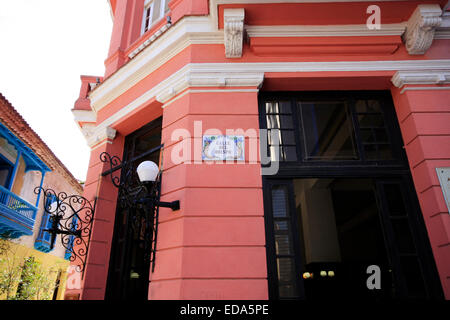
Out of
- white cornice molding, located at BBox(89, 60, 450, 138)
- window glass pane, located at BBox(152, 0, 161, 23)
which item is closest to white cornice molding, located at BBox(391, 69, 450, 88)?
white cornice molding, located at BBox(89, 60, 450, 138)

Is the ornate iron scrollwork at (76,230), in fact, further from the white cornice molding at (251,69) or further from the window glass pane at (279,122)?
the window glass pane at (279,122)

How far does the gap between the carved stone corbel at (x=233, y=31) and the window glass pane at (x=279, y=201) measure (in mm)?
1923

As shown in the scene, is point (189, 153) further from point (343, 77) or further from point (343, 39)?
point (343, 39)

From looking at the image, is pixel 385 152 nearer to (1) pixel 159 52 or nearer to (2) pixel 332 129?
(2) pixel 332 129

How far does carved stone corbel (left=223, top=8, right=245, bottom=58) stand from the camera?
3.91m

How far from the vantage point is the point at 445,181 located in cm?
349

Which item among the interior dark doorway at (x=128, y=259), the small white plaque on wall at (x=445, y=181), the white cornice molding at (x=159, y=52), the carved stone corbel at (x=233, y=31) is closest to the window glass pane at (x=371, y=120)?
the small white plaque on wall at (x=445, y=181)

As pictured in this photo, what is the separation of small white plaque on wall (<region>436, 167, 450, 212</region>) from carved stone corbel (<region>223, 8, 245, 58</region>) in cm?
289

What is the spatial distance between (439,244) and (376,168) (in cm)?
110

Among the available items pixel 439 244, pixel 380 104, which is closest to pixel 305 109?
pixel 380 104

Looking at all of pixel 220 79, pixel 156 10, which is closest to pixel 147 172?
pixel 220 79

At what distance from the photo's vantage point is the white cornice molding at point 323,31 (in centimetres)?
415

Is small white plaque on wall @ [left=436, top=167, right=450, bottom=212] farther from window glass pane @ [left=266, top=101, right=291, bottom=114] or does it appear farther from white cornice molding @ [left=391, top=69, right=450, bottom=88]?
window glass pane @ [left=266, top=101, right=291, bottom=114]

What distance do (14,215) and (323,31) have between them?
32.8 feet
